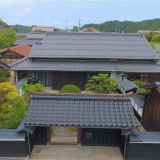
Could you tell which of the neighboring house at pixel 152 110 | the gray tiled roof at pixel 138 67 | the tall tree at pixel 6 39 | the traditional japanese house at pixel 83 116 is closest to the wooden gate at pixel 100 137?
the traditional japanese house at pixel 83 116

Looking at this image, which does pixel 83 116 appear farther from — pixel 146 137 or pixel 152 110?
pixel 152 110

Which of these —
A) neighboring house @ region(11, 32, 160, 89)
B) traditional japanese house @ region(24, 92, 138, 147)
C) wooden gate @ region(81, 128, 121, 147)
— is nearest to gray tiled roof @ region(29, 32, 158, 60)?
neighboring house @ region(11, 32, 160, 89)

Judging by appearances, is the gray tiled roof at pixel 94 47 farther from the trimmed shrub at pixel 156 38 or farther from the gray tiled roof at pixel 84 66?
the trimmed shrub at pixel 156 38

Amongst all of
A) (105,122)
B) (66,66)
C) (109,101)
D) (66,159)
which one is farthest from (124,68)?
(66,159)

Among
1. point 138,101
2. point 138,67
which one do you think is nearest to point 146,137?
point 138,101

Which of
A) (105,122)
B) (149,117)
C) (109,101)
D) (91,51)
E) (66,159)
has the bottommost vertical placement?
(66,159)

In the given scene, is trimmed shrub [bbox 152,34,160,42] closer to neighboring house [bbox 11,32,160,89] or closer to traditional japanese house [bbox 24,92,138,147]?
neighboring house [bbox 11,32,160,89]

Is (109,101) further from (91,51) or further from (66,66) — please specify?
(91,51)
